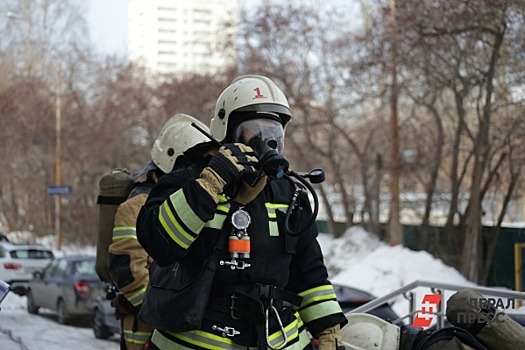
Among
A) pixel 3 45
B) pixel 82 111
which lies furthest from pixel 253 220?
pixel 3 45

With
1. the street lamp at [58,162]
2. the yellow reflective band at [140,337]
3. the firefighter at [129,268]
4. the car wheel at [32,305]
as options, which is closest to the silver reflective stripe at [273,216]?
the firefighter at [129,268]

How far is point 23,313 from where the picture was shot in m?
16.8

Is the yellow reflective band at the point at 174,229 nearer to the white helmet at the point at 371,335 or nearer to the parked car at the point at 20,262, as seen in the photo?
the white helmet at the point at 371,335

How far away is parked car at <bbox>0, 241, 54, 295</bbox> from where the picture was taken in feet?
66.8

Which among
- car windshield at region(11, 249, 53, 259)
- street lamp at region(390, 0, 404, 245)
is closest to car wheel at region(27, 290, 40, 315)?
car windshield at region(11, 249, 53, 259)

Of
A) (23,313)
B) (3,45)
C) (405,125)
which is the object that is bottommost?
(23,313)

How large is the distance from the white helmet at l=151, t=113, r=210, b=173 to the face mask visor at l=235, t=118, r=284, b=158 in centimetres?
183

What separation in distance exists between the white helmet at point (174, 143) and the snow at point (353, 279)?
4.07 meters

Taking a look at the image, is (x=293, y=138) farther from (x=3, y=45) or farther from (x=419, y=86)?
(x=3, y=45)

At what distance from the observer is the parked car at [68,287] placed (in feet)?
49.0

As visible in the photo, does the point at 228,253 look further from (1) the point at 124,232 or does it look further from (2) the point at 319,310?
(1) the point at 124,232

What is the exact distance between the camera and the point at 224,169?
3086 millimetres

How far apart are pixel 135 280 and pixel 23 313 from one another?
13.0m

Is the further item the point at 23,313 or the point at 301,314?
the point at 23,313
